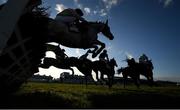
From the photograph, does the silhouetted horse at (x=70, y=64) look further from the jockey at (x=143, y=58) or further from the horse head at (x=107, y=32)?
the jockey at (x=143, y=58)

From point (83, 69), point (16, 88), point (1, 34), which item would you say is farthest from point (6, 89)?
point (83, 69)

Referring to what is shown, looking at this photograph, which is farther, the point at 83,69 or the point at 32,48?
the point at 83,69

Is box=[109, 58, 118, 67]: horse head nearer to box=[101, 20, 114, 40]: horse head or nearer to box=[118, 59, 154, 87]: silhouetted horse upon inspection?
box=[118, 59, 154, 87]: silhouetted horse

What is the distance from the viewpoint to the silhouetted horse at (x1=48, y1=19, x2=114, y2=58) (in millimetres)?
9227

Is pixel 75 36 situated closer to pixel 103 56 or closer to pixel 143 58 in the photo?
pixel 103 56

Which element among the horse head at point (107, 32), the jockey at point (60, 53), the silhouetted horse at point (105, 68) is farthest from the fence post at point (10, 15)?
the silhouetted horse at point (105, 68)

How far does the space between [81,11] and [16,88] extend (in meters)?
3.89

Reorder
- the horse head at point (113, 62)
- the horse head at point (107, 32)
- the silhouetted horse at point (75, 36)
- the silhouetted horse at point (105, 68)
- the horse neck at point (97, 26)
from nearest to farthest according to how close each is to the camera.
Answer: the silhouetted horse at point (75, 36) → the horse neck at point (97, 26) → the horse head at point (107, 32) → the silhouetted horse at point (105, 68) → the horse head at point (113, 62)

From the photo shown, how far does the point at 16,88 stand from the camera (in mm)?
9469

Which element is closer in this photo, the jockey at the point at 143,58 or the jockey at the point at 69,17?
the jockey at the point at 69,17

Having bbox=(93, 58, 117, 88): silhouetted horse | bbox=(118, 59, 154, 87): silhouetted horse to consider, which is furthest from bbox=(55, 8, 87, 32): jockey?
bbox=(118, 59, 154, 87): silhouetted horse

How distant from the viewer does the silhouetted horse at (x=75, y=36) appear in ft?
30.3

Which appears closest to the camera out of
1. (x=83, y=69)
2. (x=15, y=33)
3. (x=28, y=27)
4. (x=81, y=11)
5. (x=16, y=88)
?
(x=15, y=33)

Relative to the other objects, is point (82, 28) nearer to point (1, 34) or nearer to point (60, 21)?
point (60, 21)
